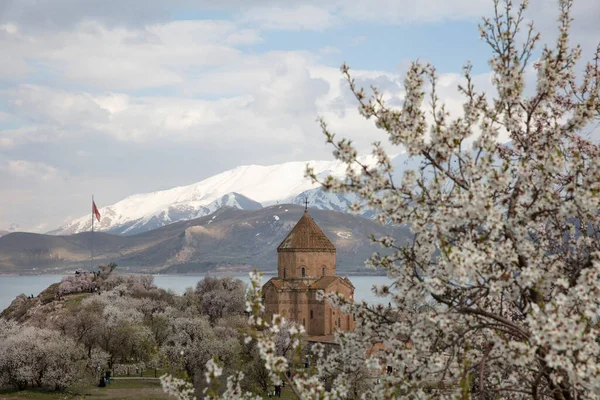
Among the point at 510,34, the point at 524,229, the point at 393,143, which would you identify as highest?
the point at 510,34

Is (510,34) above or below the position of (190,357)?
above

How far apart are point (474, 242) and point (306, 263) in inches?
2880

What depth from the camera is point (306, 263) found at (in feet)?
273

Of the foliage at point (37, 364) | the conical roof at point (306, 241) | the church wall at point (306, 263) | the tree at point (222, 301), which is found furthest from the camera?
the tree at point (222, 301)

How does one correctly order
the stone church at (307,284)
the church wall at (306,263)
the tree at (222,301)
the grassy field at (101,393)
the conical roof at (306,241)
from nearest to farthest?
the grassy field at (101,393), the stone church at (307,284), the church wall at (306,263), the conical roof at (306,241), the tree at (222,301)

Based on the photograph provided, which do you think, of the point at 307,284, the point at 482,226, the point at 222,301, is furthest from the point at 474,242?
the point at 222,301

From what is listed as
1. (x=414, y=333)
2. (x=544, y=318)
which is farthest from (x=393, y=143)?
(x=544, y=318)

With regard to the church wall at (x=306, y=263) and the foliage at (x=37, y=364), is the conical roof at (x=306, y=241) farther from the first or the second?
the foliage at (x=37, y=364)

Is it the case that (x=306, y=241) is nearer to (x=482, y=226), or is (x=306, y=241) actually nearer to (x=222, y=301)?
(x=222, y=301)

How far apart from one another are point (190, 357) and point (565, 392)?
4807cm

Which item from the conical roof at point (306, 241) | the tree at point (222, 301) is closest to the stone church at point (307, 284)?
the conical roof at point (306, 241)

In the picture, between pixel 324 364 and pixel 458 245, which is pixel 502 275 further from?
pixel 324 364

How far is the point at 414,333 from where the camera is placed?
35.3 ft

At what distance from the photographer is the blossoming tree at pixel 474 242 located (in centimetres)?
982
